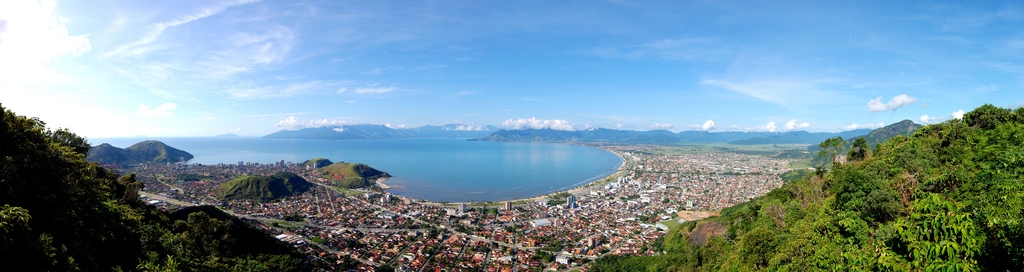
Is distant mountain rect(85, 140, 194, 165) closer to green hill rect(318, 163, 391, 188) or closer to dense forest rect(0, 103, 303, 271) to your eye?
green hill rect(318, 163, 391, 188)

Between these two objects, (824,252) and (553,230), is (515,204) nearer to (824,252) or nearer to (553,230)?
(553,230)

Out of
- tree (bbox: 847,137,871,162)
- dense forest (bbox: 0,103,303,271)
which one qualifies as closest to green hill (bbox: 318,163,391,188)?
dense forest (bbox: 0,103,303,271)

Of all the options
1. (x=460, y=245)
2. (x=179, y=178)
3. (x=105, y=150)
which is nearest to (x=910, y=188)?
(x=460, y=245)

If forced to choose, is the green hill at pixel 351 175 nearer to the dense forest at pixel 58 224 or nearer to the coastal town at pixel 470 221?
the coastal town at pixel 470 221

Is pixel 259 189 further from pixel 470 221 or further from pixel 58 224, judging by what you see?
pixel 58 224

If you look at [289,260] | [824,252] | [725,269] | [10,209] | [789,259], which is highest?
[10,209]

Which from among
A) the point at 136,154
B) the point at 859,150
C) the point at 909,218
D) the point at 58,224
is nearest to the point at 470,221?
the point at 859,150

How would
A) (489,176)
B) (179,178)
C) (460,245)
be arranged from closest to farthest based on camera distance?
(460,245)
(179,178)
(489,176)
